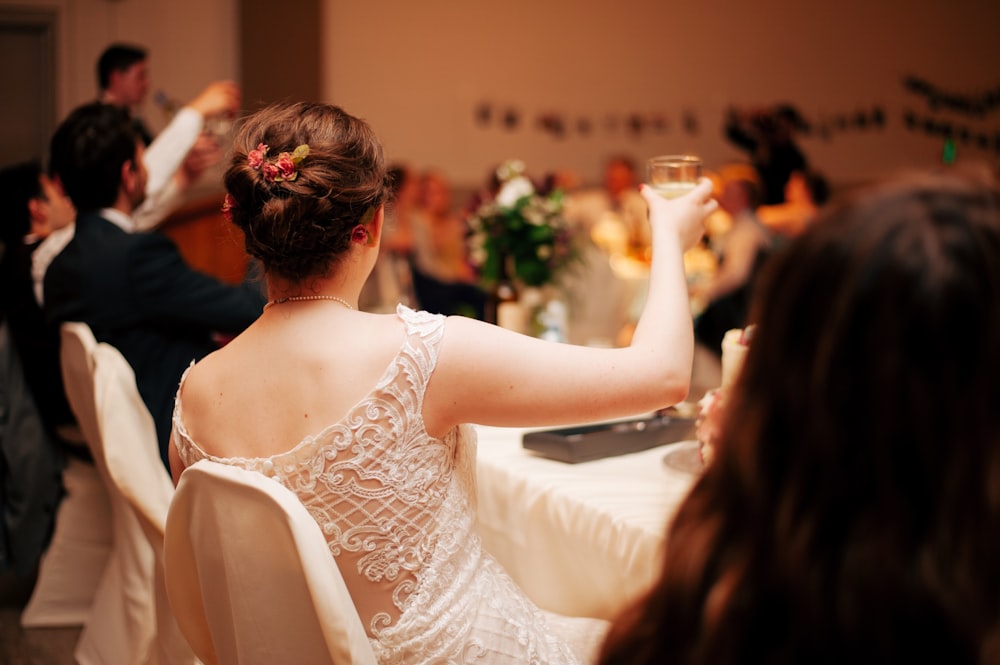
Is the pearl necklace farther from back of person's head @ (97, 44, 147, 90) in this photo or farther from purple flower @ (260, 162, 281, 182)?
back of person's head @ (97, 44, 147, 90)

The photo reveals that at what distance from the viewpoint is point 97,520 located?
3033mm

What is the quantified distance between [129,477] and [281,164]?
993 mm

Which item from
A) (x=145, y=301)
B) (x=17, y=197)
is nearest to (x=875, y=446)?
(x=145, y=301)

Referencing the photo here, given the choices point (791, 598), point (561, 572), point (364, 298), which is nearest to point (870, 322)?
point (791, 598)

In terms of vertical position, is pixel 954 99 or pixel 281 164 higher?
pixel 954 99

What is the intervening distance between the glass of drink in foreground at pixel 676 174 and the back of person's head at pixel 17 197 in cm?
234

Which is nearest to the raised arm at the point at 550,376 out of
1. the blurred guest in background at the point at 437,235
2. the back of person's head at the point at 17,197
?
the back of person's head at the point at 17,197

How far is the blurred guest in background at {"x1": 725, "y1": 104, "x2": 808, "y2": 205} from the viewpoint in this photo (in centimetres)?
663

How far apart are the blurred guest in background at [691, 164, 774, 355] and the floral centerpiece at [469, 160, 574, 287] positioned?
1.99m

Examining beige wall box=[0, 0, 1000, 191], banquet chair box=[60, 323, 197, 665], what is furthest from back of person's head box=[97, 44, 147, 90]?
beige wall box=[0, 0, 1000, 191]

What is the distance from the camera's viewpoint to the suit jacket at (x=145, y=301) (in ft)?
8.04

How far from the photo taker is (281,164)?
1206mm

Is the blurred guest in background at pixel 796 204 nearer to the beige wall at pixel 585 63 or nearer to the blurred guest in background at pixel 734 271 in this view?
the blurred guest in background at pixel 734 271

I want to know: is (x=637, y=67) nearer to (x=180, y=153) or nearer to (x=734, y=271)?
(x=734, y=271)
